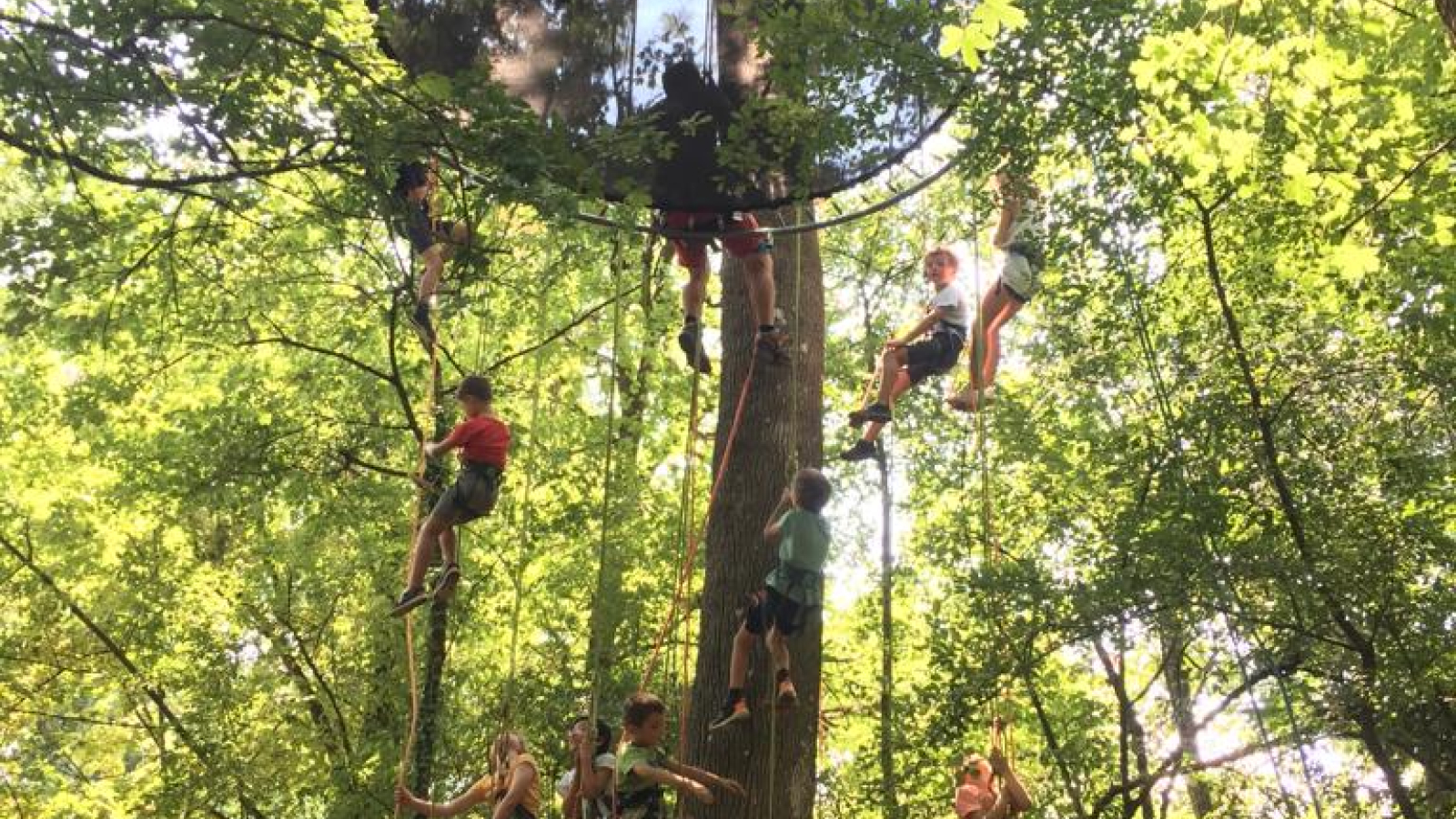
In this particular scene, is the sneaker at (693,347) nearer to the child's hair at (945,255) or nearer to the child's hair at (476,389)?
the child's hair at (476,389)

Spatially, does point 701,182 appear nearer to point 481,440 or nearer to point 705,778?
point 481,440

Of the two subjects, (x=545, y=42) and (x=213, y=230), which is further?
(x=213, y=230)

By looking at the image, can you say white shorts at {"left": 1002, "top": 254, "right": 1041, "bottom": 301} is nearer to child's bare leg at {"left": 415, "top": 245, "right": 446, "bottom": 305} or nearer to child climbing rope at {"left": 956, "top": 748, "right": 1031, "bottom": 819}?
child climbing rope at {"left": 956, "top": 748, "right": 1031, "bottom": 819}

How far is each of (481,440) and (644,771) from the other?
166cm

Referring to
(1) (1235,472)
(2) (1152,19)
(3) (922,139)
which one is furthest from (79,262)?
(1) (1235,472)

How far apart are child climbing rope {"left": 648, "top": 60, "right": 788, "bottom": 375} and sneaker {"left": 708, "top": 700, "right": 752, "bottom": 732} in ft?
5.29

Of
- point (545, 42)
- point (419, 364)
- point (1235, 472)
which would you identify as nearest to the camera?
point (545, 42)

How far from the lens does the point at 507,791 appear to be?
5066 millimetres

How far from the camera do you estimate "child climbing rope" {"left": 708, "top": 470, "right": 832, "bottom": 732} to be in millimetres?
4723

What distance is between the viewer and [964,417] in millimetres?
9648

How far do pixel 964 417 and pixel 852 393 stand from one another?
1878mm

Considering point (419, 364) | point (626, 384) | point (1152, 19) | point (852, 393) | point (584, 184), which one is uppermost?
point (852, 393)

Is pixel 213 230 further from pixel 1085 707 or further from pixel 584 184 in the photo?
pixel 1085 707

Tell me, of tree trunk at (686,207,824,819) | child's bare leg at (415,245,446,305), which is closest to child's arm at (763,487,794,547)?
tree trunk at (686,207,824,819)
